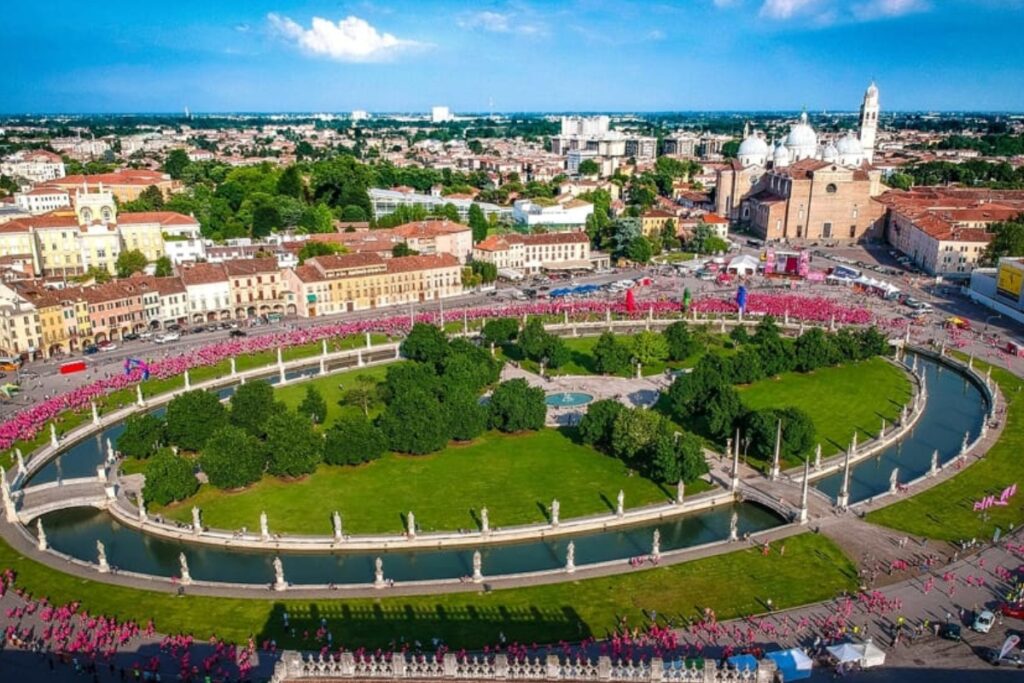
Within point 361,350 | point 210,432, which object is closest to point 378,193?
point 361,350

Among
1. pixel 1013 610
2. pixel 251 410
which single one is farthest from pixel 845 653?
pixel 251 410

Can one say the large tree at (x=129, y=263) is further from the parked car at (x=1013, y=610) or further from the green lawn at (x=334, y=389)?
the parked car at (x=1013, y=610)

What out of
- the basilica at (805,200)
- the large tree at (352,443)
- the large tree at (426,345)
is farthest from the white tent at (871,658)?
the basilica at (805,200)

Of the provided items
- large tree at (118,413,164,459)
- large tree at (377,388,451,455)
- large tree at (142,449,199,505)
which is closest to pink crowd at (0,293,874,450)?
large tree at (118,413,164,459)

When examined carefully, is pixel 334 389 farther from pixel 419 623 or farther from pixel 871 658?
pixel 871 658

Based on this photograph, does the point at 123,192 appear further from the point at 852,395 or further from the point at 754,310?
the point at 852,395

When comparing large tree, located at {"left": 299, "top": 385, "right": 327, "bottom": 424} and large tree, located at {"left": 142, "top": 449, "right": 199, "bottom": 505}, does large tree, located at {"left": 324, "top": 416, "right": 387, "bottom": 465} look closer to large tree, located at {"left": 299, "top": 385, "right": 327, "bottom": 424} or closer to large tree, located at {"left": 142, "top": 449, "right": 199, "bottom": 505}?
large tree, located at {"left": 299, "top": 385, "right": 327, "bottom": 424}
